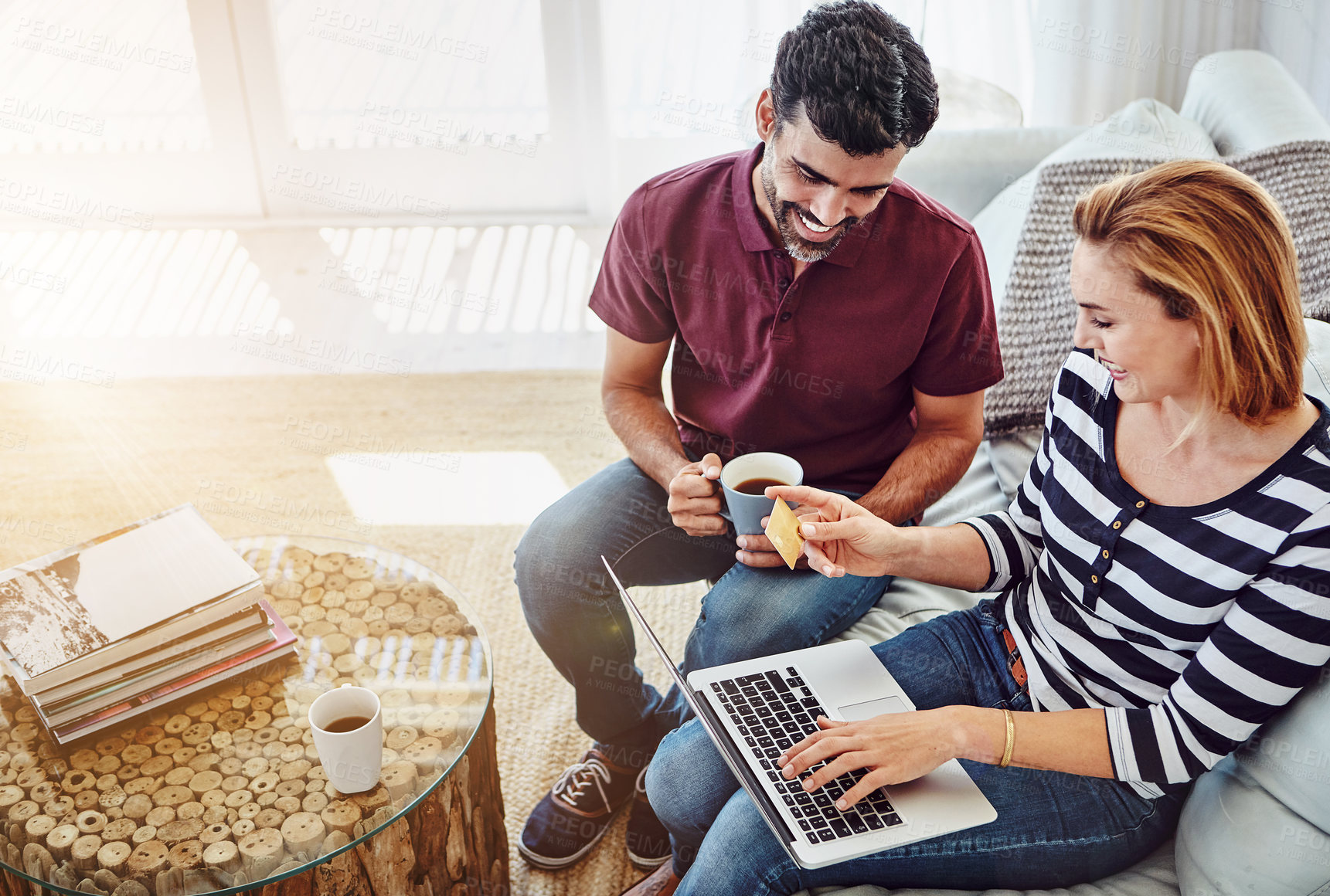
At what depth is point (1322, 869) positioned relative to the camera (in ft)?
3.29

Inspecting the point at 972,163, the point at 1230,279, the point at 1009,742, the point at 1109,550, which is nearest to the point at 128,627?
the point at 1009,742

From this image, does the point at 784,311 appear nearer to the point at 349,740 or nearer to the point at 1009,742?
the point at 1009,742

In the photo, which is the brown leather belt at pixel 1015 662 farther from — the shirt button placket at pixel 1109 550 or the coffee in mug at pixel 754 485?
the coffee in mug at pixel 754 485

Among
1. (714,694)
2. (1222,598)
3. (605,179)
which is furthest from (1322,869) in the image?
(605,179)

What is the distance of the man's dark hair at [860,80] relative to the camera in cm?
128

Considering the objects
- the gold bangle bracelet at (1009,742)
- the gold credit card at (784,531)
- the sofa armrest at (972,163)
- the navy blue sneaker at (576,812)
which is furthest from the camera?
the sofa armrest at (972,163)

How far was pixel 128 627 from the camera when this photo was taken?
1.20 metres

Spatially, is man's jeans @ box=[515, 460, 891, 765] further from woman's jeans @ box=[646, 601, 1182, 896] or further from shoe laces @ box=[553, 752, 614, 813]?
woman's jeans @ box=[646, 601, 1182, 896]

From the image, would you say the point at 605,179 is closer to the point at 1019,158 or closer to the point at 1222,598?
the point at 1019,158

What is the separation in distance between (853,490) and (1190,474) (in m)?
0.57

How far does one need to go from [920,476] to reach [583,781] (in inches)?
27.3

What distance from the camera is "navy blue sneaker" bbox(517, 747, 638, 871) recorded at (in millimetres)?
1581

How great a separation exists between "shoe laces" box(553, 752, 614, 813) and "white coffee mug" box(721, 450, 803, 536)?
51 centimetres

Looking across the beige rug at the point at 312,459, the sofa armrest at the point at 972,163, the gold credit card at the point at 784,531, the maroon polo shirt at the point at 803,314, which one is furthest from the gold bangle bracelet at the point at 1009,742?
the sofa armrest at the point at 972,163
